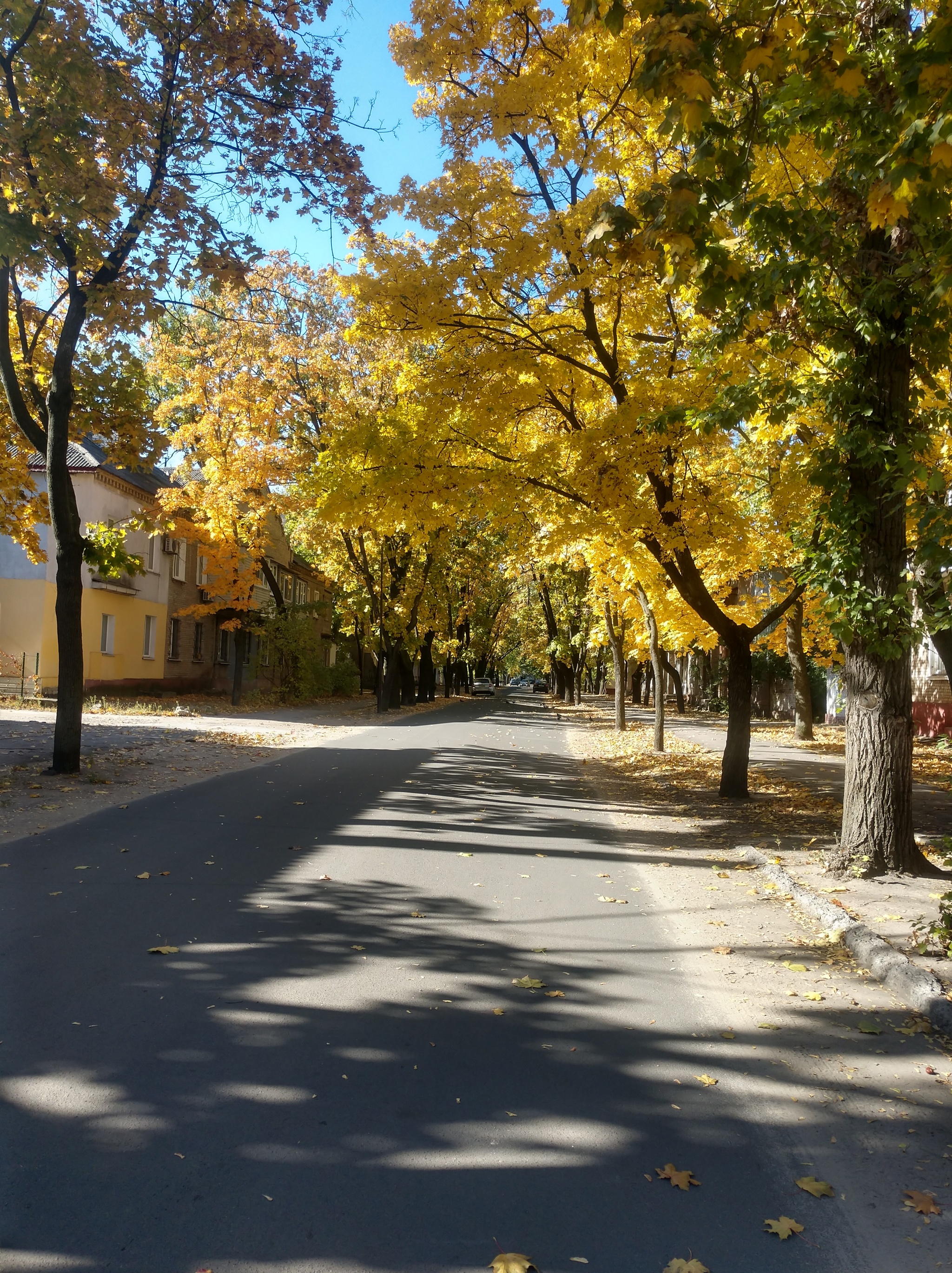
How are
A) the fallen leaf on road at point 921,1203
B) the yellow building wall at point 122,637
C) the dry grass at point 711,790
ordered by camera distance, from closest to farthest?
the fallen leaf on road at point 921,1203, the dry grass at point 711,790, the yellow building wall at point 122,637

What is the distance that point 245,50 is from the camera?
1065 cm

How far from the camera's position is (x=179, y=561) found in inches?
1443

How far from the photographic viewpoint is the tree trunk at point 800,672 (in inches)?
931

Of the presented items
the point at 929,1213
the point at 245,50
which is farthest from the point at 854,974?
the point at 245,50

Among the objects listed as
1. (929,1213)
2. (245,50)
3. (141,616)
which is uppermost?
(245,50)

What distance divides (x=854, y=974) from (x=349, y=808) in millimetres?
6498

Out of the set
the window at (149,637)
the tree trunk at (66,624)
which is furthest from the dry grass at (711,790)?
the window at (149,637)

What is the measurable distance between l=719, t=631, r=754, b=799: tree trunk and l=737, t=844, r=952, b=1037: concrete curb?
221 inches

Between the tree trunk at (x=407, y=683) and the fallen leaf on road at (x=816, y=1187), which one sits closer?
the fallen leaf on road at (x=816, y=1187)

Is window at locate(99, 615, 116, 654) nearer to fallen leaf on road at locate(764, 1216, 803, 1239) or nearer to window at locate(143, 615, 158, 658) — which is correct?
window at locate(143, 615, 158, 658)

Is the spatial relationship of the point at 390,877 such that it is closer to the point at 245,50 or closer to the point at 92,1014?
the point at 92,1014

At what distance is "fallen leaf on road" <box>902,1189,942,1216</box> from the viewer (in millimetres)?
3205

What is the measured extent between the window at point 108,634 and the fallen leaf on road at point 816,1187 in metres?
30.4

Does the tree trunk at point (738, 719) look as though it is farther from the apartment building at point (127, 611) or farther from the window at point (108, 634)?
the window at point (108, 634)
